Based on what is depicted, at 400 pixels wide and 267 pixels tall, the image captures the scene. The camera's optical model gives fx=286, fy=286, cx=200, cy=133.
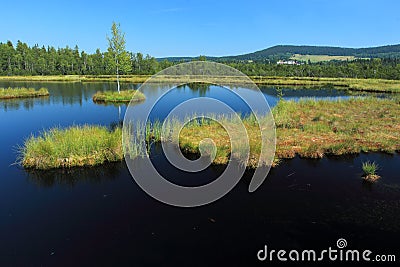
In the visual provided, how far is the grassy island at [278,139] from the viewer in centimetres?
1260

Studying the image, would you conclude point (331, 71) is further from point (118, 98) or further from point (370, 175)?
point (370, 175)

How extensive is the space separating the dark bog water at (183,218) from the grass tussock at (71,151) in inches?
19.8

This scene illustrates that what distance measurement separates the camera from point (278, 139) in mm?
16578

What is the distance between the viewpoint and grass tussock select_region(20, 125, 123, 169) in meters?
12.4

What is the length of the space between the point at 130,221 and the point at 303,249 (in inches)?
193

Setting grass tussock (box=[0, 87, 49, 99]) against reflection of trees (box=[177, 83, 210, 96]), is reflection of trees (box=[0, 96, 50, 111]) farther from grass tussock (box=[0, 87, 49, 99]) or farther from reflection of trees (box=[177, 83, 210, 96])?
reflection of trees (box=[177, 83, 210, 96])

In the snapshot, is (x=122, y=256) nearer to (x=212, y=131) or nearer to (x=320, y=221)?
(x=320, y=221)

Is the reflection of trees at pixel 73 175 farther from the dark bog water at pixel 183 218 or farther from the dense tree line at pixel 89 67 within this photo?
the dense tree line at pixel 89 67

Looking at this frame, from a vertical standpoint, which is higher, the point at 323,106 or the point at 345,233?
the point at 323,106

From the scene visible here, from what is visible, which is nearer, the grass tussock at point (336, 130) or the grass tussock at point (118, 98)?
the grass tussock at point (336, 130)

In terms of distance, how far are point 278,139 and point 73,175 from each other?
11.0 metres

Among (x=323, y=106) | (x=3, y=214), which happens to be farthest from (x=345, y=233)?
(x=323, y=106)

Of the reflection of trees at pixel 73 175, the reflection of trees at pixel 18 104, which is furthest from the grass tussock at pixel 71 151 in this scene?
the reflection of trees at pixel 18 104

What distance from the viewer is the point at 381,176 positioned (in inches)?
460
